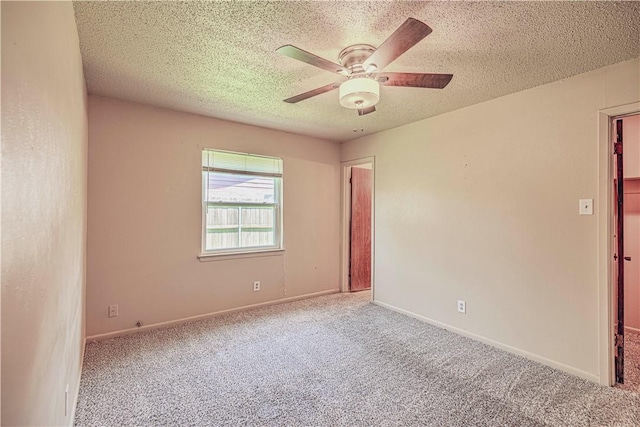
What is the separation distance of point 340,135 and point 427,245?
1.96 meters

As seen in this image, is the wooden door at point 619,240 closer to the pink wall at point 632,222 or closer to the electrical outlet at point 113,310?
the pink wall at point 632,222

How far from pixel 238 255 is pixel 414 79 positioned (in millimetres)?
2802

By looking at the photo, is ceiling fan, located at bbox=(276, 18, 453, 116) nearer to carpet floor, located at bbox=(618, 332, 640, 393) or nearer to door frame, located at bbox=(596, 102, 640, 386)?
door frame, located at bbox=(596, 102, 640, 386)

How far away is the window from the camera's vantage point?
3588 mm

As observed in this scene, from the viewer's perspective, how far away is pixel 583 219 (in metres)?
2.35

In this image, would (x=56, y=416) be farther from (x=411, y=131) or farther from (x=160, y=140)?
(x=411, y=131)

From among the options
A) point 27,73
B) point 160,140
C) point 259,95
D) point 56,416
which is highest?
point 259,95

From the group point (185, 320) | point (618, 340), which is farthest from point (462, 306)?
point (185, 320)

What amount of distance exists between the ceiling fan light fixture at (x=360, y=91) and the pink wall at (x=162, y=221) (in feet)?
7.05

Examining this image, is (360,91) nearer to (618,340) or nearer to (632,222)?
(618,340)

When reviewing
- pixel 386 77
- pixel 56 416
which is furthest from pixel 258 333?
pixel 386 77

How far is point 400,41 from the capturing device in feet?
5.00

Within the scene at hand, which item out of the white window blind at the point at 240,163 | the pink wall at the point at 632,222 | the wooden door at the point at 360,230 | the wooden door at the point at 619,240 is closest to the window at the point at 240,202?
the white window blind at the point at 240,163

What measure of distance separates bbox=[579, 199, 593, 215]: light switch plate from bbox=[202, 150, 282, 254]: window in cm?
315
